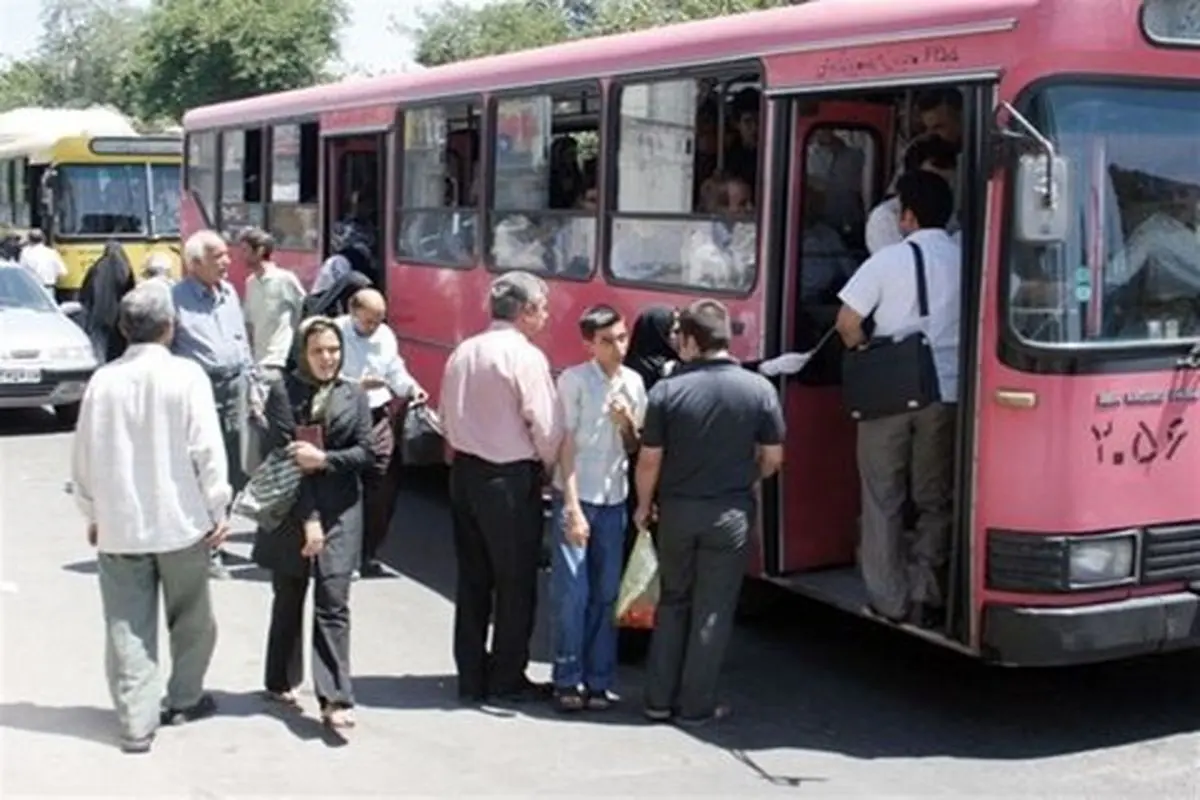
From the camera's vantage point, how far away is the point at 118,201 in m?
22.5

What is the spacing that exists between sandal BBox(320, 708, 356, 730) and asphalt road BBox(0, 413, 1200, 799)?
0.18 feet

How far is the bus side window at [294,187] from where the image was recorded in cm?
1377

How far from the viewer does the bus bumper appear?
250 inches

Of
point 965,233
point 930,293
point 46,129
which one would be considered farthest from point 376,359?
point 46,129

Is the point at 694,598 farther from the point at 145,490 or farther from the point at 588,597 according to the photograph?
the point at 145,490

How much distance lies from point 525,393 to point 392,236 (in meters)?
5.31

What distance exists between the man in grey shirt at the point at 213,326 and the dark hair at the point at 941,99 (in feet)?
13.3

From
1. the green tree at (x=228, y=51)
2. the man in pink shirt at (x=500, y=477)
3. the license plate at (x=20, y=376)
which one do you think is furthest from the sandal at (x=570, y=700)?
the green tree at (x=228, y=51)

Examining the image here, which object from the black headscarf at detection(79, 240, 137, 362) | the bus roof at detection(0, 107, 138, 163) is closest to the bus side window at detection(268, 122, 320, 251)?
Answer: the black headscarf at detection(79, 240, 137, 362)

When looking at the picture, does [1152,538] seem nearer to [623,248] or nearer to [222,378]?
[623,248]

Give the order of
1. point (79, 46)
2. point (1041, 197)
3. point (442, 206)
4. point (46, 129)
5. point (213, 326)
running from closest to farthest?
point (1041, 197) → point (213, 326) → point (442, 206) → point (46, 129) → point (79, 46)

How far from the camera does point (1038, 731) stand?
696 centimetres

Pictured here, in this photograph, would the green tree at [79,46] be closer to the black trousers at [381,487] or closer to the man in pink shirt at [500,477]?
the black trousers at [381,487]

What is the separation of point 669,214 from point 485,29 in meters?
53.3
